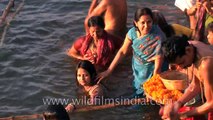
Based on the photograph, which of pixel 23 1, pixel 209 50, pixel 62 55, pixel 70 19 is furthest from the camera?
pixel 23 1

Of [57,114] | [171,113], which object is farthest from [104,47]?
[57,114]

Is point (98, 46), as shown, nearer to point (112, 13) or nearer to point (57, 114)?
point (112, 13)

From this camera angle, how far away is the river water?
23.1 feet

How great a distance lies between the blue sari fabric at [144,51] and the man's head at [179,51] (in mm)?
1943

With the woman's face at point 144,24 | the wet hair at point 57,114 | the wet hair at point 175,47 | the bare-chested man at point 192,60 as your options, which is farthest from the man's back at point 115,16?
the wet hair at point 57,114

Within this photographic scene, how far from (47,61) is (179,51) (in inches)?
179

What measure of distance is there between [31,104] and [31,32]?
3.05 metres

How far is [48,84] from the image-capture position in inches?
305

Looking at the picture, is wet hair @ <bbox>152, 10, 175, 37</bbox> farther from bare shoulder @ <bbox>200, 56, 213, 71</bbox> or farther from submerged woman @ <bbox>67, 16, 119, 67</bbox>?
bare shoulder @ <bbox>200, 56, 213, 71</bbox>

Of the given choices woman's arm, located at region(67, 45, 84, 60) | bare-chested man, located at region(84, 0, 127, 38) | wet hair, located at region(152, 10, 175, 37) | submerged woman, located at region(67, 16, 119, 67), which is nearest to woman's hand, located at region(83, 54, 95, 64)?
submerged woman, located at region(67, 16, 119, 67)

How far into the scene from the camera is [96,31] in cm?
716

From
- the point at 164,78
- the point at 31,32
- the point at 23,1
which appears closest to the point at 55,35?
the point at 31,32

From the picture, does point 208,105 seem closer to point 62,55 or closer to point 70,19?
point 62,55

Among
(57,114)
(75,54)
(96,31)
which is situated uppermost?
(57,114)
